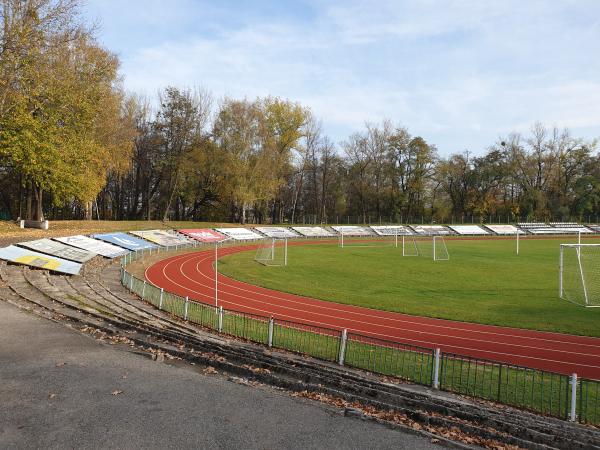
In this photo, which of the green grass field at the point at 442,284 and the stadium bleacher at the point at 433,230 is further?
the stadium bleacher at the point at 433,230

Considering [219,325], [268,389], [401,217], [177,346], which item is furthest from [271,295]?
[401,217]

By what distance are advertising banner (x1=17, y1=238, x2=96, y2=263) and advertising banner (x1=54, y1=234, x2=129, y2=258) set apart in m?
1.46

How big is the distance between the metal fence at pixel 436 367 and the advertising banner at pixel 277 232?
42747mm

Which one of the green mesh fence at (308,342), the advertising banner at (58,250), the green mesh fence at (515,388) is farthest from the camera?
the advertising banner at (58,250)

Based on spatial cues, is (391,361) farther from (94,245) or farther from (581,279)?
(94,245)

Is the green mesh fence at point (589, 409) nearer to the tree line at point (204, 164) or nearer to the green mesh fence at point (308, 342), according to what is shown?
the green mesh fence at point (308, 342)

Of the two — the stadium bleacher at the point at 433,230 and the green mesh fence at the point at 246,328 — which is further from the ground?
the stadium bleacher at the point at 433,230

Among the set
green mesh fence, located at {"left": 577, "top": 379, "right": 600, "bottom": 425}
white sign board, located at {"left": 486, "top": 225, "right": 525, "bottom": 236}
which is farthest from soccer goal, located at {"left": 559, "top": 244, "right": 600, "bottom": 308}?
white sign board, located at {"left": 486, "top": 225, "right": 525, "bottom": 236}

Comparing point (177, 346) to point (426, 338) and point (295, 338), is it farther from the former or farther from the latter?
point (426, 338)

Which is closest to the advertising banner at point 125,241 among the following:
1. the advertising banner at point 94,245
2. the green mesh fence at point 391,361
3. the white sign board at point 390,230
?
the advertising banner at point 94,245

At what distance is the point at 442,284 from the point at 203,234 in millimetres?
33702

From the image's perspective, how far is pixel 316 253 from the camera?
46.4 metres

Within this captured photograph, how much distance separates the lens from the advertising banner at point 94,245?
32759 millimetres

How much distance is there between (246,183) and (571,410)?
195ft
